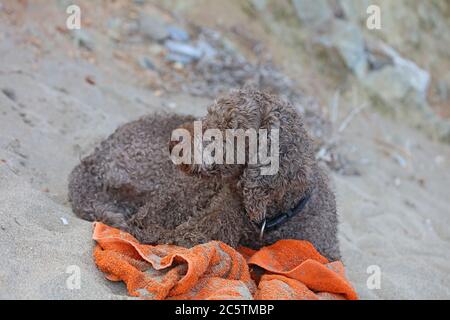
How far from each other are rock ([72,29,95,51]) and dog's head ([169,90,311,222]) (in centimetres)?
368

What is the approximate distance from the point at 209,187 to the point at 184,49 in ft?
12.5

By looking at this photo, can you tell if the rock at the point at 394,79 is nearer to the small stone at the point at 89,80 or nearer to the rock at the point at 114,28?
the rock at the point at 114,28

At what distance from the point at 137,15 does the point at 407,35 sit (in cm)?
414

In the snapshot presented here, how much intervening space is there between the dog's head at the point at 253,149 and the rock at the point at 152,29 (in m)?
4.07

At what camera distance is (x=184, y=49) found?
24.6 feet

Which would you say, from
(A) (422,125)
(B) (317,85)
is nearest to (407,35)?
(A) (422,125)

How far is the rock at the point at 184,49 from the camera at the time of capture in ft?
24.5

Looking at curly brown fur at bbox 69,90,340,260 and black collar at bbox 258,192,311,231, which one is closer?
curly brown fur at bbox 69,90,340,260

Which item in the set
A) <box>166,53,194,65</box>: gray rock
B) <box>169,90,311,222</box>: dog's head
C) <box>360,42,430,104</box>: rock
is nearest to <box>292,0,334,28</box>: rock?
<box>360,42,430,104</box>: rock

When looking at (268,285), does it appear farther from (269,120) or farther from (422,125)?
(422,125)

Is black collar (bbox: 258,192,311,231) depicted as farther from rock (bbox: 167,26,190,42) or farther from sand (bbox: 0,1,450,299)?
rock (bbox: 167,26,190,42)

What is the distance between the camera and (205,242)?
12.3 feet

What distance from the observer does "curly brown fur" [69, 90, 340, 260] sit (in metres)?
3.56

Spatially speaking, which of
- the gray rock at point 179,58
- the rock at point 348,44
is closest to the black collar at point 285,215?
the gray rock at point 179,58
